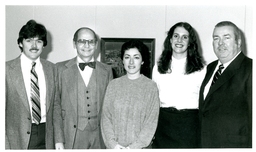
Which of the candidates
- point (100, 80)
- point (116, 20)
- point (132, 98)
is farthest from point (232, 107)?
point (116, 20)

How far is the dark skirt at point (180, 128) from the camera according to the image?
8.88 ft

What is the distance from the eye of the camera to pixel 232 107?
2.44 metres

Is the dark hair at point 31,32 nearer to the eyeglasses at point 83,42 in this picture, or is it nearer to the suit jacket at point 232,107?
the eyeglasses at point 83,42

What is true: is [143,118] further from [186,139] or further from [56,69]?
[56,69]

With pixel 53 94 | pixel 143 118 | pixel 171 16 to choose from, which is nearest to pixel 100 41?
pixel 171 16

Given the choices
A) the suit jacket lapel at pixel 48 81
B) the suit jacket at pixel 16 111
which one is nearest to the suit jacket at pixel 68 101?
the suit jacket lapel at pixel 48 81

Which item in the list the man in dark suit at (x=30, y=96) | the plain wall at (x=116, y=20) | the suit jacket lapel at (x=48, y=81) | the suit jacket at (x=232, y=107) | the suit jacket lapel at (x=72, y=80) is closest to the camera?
the suit jacket at (x=232, y=107)

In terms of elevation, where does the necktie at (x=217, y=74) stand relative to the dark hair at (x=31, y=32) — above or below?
below

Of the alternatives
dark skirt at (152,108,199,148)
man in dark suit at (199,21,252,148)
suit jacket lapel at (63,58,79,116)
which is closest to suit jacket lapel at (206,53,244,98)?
man in dark suit at (199,21,252,148)

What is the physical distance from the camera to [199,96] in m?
2.68

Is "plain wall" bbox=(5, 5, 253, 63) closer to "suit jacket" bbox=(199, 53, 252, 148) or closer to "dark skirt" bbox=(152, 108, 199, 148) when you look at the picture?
"dark skirt" bbox=(152, 108, 199, 148)

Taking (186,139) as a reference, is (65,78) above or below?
above

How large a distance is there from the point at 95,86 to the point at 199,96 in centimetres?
108

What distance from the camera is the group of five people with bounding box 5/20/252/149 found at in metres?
2.47
